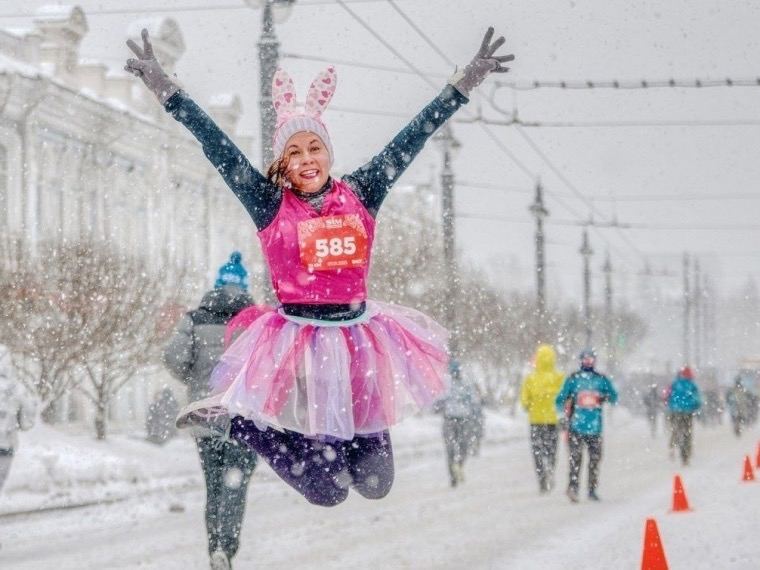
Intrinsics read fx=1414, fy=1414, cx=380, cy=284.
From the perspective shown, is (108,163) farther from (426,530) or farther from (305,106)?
(305,106)

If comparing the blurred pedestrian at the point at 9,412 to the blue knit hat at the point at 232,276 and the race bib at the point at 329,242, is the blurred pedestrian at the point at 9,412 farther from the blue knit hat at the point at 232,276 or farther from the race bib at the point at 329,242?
the race bib at the point at 329,242

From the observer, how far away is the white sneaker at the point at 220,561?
7.17 metres

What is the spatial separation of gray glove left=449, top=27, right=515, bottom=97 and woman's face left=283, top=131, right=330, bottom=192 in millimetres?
601

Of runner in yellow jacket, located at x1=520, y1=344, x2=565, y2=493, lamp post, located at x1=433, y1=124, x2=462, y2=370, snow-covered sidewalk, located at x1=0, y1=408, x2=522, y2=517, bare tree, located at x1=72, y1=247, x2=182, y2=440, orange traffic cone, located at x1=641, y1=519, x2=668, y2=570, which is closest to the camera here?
orange traffic cone, located at x1=641, y1=519, x2=668, y2=570

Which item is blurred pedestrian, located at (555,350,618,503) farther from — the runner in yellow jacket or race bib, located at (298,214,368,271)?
race bib, located at (298,214,368,271)

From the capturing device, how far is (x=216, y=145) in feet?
17.0

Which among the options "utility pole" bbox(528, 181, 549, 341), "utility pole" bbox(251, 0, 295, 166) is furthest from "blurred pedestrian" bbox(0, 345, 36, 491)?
"utility pole" bbox(528, 181, 549, 341)

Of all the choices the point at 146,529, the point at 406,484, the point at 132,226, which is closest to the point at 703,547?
the point at 146,529

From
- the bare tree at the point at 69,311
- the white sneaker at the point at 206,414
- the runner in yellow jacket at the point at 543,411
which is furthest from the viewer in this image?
the bare tree at the point at 69,311

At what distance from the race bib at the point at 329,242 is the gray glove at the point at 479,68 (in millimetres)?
731

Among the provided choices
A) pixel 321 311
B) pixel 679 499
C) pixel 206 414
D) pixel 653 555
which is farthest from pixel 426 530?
pixel 321 311

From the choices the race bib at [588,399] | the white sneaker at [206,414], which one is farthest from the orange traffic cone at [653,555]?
the race bib at [588,399]

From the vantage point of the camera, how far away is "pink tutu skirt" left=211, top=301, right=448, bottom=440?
5.21m

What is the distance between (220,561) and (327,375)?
2.29 meters
